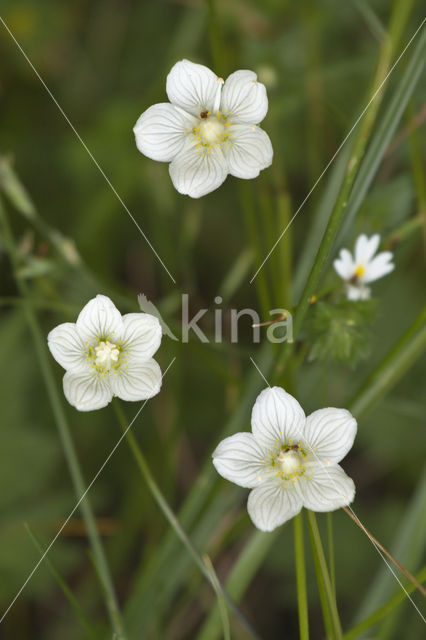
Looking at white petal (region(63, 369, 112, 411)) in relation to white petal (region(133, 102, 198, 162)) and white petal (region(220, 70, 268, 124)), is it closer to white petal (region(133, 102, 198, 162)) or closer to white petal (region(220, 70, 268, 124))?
white petal (region(133, 102, 198, 162))

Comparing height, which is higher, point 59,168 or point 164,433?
point 59,168

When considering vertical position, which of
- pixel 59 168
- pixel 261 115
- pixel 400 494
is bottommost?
pixel 400 494

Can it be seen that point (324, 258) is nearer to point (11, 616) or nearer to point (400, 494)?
point (400, 494)

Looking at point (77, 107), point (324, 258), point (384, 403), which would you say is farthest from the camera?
point (77, 107)

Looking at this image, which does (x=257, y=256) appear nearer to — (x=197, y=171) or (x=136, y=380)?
(x=197, y=171)

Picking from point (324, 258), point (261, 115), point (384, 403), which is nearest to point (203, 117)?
point (261, 115)

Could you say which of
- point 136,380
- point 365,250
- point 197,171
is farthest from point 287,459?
point 197,171
